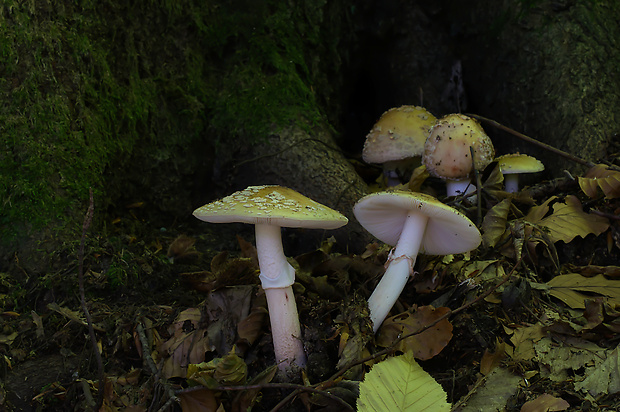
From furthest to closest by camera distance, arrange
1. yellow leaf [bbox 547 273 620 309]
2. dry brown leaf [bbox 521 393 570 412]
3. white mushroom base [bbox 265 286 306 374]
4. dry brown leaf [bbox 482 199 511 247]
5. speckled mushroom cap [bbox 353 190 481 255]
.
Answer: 1. dry brown leaf [bbox 482 199 511 247]
2. yellow leaf [bbox 547 273 620 309]
3. white mushroom base [bbox 265 286 306 374]
4. speckled mushroom cap [bbox 353 190 481 255]
5. dry brown leaf [bbox 521 393 570 412]

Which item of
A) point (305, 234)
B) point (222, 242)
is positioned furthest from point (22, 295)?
point (305, 234)

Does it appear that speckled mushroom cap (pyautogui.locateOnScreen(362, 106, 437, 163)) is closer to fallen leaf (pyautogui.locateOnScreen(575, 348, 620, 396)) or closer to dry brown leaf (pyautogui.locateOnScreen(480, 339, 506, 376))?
dry brown leaf (pyautogui.locateOnScreen(480, 339, 506, 376))

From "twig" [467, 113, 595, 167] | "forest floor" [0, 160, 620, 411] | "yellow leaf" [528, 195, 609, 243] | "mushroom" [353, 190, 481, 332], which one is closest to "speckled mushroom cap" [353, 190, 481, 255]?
"mushroom" [353, 190, 481, 332]

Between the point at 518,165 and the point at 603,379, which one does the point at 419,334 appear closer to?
the point at 603,379

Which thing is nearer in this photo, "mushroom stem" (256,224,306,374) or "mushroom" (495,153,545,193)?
"mushroom stem" (256,224,306,374)

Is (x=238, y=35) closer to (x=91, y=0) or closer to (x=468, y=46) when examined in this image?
(x=91, y=0)

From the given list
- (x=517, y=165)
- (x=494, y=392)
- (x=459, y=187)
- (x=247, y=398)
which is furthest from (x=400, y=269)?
(x=517, y=165)
